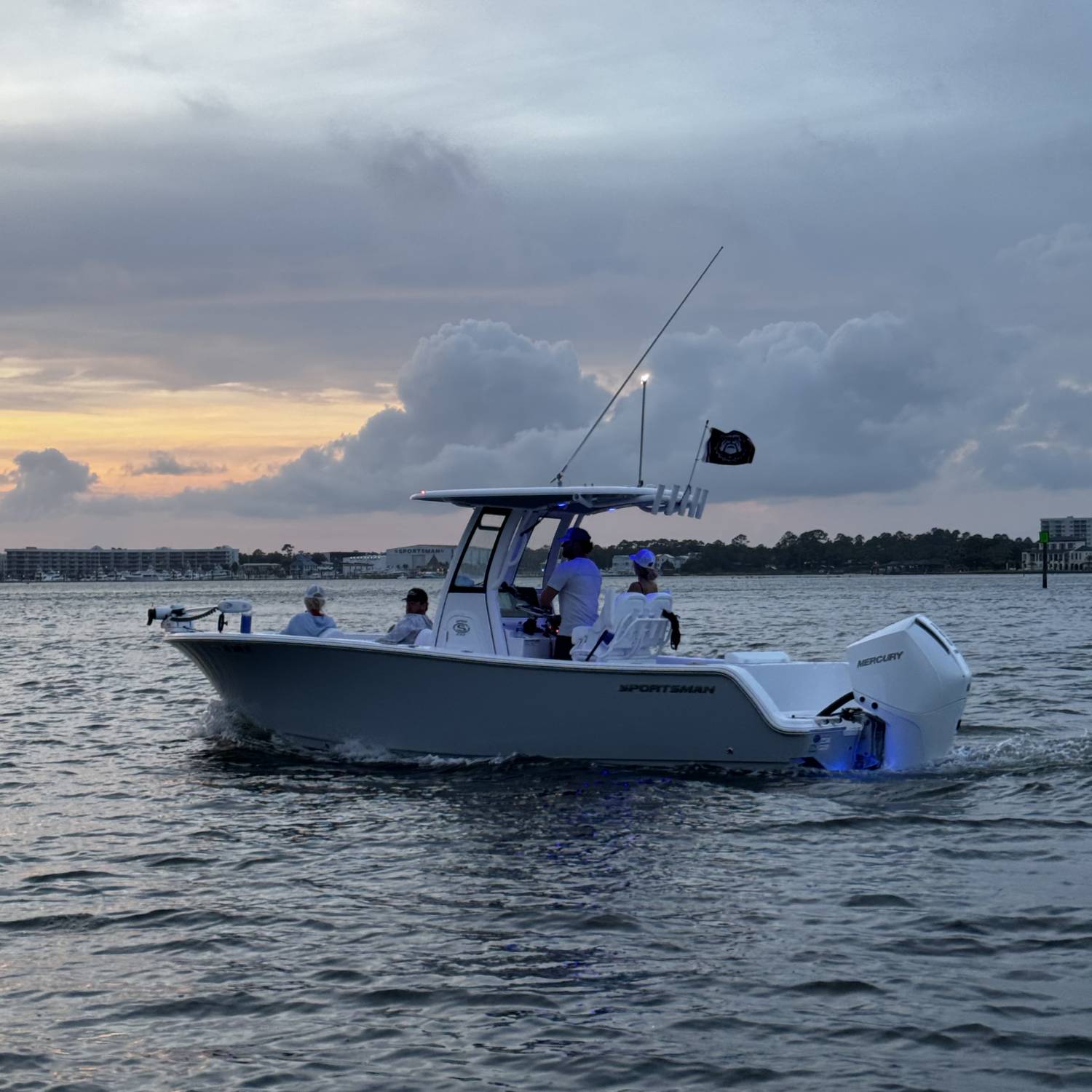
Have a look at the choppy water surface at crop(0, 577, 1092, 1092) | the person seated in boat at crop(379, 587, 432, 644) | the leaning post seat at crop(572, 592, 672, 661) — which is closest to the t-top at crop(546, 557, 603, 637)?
the leaning post seat at crop(572, 592, 672, 661)

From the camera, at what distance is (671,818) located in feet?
36.0

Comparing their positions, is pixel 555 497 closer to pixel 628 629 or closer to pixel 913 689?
pixel 628 629

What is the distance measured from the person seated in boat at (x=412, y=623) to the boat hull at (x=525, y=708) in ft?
2.31

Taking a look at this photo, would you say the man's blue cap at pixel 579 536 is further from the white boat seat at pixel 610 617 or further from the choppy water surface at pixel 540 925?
the choppy water surface at pixel 540 925

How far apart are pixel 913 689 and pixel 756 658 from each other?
257 cm

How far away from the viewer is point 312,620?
1479 centimetres

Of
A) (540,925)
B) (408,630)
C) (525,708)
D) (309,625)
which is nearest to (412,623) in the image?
(408,630)

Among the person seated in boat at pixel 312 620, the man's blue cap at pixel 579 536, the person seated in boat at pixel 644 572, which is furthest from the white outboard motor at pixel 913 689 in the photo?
the person seated in boat at pixel 312 620

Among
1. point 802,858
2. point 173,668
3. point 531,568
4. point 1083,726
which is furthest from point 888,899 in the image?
point 173,668

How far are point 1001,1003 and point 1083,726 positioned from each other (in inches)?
451

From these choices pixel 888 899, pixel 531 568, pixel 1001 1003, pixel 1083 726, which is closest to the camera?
pixel 1001 1003

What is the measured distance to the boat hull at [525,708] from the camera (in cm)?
1241

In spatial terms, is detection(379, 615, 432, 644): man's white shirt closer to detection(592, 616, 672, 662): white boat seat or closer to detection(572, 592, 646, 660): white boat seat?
detection(572, 592, 646, 660): white boat seat

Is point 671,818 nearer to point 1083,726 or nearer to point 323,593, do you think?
point 323,593
